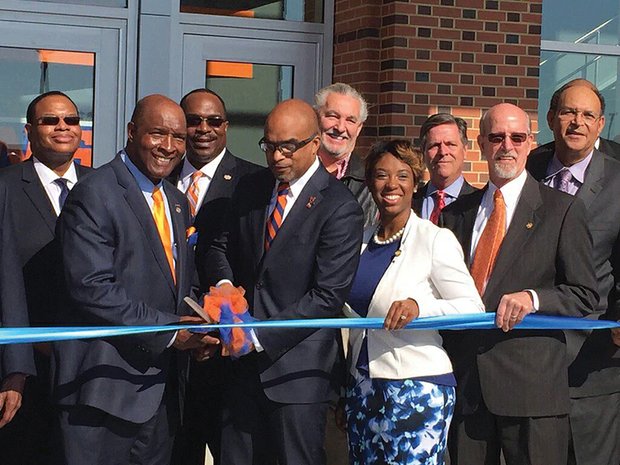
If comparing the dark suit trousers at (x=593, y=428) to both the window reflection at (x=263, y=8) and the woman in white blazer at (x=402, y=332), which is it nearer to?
the woman in white blazer at (x=402, y=332)

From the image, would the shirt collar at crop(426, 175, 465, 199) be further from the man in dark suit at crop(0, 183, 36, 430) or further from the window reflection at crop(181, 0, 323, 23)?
the window reflection at crop(181, 0, 323, 23)

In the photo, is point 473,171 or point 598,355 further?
point 473,171

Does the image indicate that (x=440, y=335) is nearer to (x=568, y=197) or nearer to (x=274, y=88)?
(x=568, y=197)

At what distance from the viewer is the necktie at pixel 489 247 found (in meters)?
5.52

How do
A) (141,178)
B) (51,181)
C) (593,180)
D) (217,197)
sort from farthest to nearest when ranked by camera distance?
(217,197), (593,180), (51,181), (141,178)

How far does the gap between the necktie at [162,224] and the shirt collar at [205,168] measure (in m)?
0.79

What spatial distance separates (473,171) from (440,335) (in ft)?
12.3

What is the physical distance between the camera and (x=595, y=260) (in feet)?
18.9

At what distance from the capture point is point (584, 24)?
33.3 ft

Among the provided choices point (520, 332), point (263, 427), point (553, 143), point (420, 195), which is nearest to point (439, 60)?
point (420, 195)

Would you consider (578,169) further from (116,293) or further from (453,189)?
(116,293)

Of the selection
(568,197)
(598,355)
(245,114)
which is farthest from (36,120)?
(245,114)

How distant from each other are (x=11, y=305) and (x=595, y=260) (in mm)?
2742

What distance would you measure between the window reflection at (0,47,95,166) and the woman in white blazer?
418 cm
